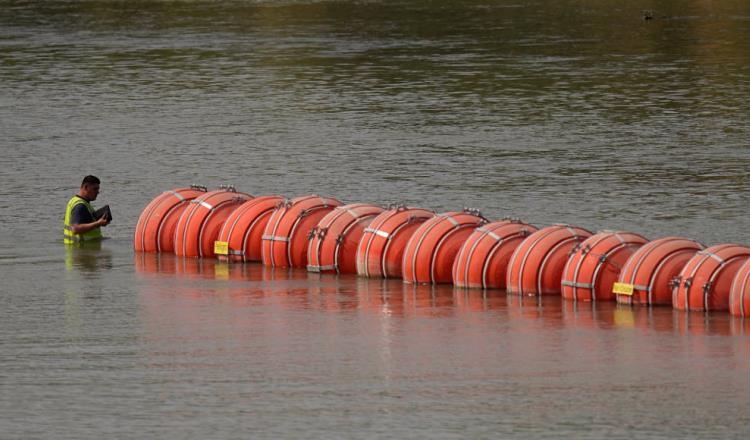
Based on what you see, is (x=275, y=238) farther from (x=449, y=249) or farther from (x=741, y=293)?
(x=741, y=293)

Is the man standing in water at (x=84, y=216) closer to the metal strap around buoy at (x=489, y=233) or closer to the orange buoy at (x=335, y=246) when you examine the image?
the orange buoy at (x=335, y=246)

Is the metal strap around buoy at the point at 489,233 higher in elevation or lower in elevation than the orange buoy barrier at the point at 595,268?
higher

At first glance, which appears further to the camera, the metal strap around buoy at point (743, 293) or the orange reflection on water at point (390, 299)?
the orange reflection on water at point (390, 299)

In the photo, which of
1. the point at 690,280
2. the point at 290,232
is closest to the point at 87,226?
the point at 290,232

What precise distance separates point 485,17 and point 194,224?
45416 mm

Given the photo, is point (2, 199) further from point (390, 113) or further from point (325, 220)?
point (390, 113)

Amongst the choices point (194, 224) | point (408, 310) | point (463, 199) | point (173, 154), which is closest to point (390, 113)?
point (173, 154)

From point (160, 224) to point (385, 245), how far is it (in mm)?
4566

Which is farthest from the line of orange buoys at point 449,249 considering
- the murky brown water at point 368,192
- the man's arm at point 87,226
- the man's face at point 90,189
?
the man's face at point 90,189

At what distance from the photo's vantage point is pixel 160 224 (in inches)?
1037

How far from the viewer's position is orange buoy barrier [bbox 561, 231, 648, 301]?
21.7 metres

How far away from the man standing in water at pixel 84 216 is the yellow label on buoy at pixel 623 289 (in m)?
9.19

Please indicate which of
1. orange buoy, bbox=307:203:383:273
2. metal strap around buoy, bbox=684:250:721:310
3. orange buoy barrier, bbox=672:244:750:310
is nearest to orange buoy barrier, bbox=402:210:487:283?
orange buoy, bbox=307:203:383:273

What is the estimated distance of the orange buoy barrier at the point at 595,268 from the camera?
21.7 m
